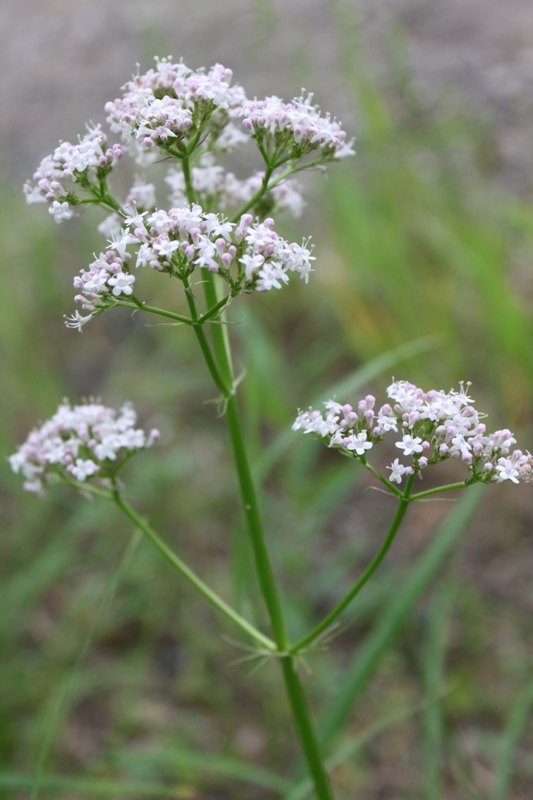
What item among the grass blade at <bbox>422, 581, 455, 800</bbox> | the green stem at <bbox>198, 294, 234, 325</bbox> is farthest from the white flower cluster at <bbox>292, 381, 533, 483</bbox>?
the grass blade at <bbox>422, 581, 455, 800</bbox>

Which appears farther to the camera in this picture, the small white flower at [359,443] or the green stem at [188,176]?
the green stem at [188,176]

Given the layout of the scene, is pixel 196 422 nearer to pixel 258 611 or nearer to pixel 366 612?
pixel 366 612

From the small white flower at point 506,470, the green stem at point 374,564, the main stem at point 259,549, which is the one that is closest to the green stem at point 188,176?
the main stem at point 259,549

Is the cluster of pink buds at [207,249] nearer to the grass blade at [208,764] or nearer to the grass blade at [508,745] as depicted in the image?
the grass blade at [208,764]

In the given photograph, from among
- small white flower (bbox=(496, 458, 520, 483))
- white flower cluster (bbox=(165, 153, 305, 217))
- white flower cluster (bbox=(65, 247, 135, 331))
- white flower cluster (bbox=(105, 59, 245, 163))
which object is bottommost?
small white flower (bbox=(496, 458, 520, 483))

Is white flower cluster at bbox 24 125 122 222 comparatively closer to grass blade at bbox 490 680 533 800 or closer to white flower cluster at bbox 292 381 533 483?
white flower cluster at bbox 292 381 533 483

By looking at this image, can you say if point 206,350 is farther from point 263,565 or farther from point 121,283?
point 263,565

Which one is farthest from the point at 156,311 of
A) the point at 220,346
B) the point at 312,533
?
the point at 312,533
